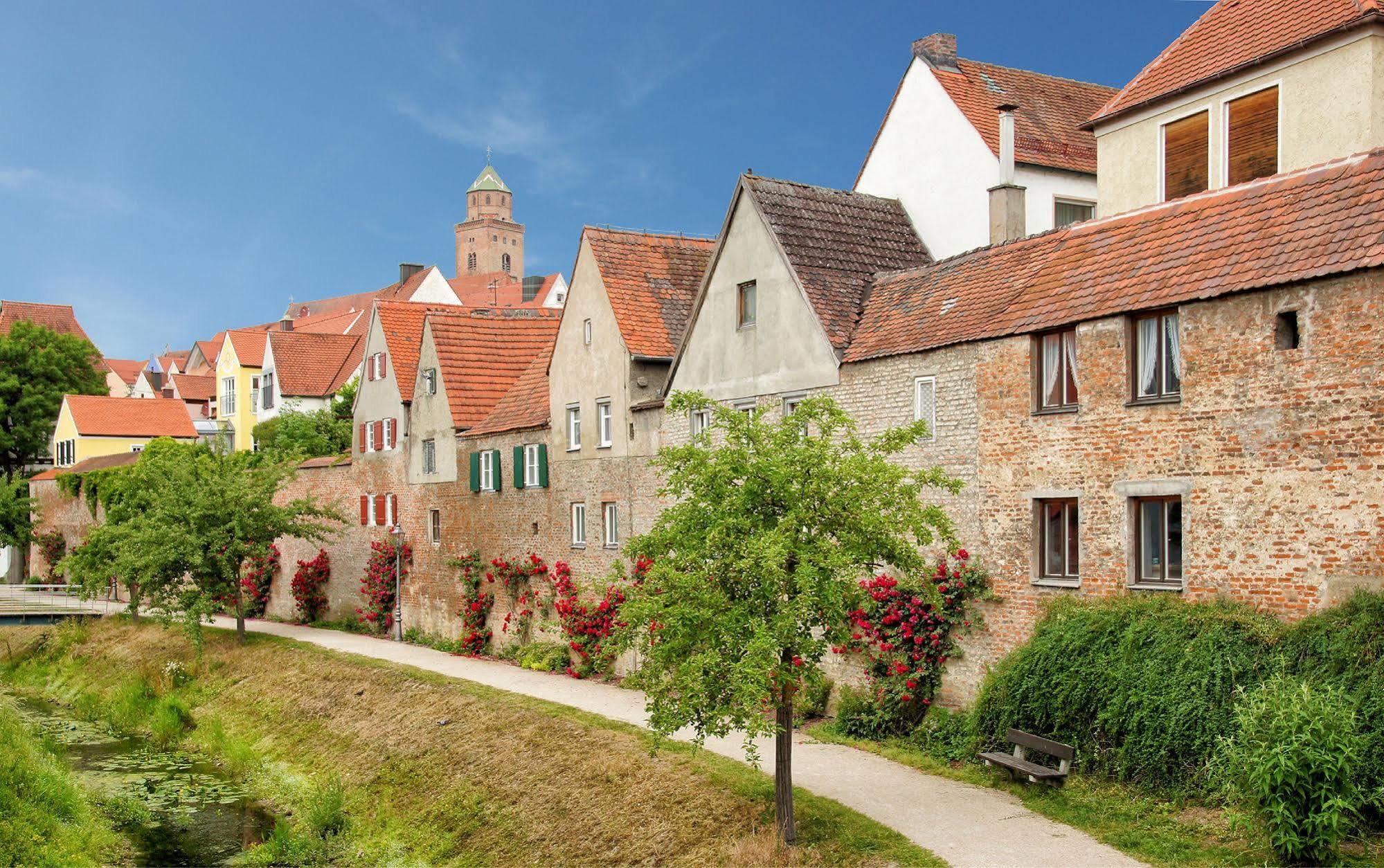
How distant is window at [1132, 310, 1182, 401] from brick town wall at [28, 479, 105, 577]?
49.2 m

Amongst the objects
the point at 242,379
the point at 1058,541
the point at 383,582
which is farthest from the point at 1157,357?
the point at 242,379

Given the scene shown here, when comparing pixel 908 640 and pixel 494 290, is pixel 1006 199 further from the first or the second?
pixel 494 290

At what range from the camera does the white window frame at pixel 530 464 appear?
3128 cm

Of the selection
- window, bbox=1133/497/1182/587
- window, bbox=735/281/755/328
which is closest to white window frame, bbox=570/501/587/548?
window, bbox=735/281/755/328

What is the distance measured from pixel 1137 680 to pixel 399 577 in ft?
85.0

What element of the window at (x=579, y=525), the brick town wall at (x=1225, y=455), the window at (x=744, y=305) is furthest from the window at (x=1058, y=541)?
the window at (x=579, y=525)

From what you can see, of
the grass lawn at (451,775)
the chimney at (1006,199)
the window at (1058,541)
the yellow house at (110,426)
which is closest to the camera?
the grass lawn at (451,775)

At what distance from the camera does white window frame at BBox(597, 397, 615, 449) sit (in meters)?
28.5

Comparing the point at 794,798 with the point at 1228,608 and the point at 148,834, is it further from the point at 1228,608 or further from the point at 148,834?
the point at 148,834

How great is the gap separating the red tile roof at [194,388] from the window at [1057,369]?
70.5 meters

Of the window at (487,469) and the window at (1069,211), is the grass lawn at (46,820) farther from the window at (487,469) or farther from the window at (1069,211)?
the window at (1069,211)

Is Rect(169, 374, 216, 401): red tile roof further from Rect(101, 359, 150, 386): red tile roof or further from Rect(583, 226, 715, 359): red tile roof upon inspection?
Rect(583, 226, 715, 359): red tile roof

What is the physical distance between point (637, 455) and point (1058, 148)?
37.5 feet

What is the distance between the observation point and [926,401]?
1966 cm
